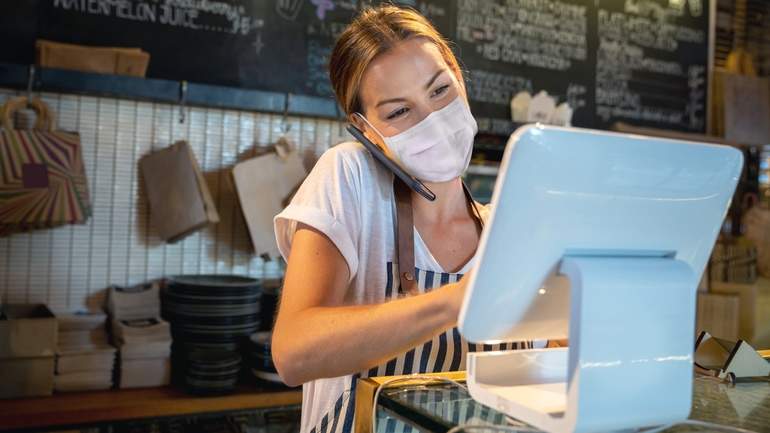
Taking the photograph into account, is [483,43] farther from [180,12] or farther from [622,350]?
[622,350]

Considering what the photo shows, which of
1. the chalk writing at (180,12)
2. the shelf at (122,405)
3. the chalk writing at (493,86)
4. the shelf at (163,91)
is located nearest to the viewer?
the shelf at (122,405)

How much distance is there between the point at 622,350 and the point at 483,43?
2.97m

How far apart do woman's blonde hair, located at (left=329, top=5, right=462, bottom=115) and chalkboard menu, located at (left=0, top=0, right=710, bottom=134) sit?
153cm

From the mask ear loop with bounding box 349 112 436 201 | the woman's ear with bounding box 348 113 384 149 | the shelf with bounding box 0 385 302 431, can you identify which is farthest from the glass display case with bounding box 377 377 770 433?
the shelf with bounding box 0 385 302 431

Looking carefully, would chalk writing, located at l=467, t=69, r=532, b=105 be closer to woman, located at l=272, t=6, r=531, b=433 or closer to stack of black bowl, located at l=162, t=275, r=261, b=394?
stack of black bowl, located at l=162, t=275, r=261, b=394

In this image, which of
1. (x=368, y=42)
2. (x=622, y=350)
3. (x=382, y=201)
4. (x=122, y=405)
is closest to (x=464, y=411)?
(x=622, y=350)

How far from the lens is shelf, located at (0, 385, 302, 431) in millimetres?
2182

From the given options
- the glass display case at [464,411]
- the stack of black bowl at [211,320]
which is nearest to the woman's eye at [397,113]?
the glass display case at [464,411]

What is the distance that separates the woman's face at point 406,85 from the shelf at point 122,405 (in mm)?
1329

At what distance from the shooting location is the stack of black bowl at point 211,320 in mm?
2520

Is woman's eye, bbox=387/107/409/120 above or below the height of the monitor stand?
above

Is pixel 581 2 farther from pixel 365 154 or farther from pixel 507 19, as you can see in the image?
pixel 365 154

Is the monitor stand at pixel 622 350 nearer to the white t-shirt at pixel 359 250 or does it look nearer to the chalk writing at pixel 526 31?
the white t-shirt at pixel 359 250

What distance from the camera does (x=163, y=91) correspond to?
8.66 feet
